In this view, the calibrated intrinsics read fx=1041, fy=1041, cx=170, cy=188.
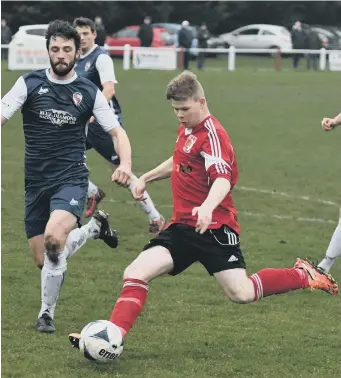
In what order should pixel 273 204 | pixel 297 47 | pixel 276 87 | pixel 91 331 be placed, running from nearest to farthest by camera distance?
pixel 91 331 → pixel 273 204 → pixel 276 87 → pixel 297 47

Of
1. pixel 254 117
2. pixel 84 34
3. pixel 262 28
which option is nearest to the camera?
pixel 84 34

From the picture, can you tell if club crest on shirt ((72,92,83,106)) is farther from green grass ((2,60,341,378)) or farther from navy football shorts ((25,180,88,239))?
green grass ((2,60,341,378))

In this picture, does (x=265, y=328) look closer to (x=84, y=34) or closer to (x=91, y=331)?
(x=91, y=331)

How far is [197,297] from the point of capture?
8.55 metres

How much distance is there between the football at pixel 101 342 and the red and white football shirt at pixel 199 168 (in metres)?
0.99

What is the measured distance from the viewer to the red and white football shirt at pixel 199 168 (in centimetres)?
691

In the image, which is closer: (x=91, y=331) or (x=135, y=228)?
(x=91, y=331)

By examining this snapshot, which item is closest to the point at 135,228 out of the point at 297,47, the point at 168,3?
the point at 297,47

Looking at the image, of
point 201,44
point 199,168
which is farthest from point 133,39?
point 199,168

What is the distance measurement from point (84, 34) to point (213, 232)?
4843 mm

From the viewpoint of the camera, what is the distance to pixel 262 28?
50375 millimetres

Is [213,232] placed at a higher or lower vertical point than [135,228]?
higher

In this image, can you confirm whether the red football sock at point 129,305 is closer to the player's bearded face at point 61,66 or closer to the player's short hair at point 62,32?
the player's bearded face at point 61,66

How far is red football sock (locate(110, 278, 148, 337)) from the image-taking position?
6648 millimetres
